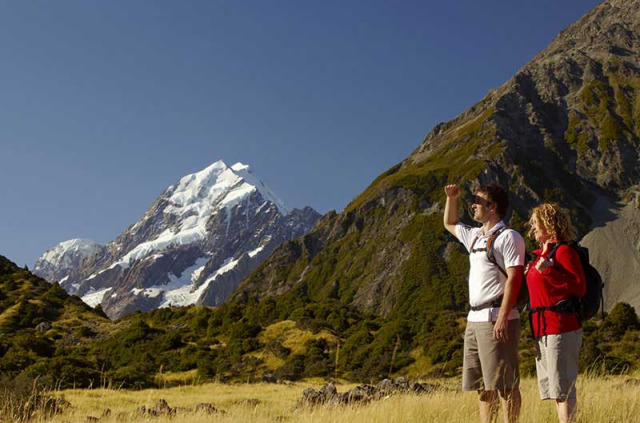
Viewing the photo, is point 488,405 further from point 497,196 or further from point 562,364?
point 497,196

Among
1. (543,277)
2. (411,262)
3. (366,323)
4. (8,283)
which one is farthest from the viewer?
(411,262)

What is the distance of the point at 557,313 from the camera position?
5.38 m

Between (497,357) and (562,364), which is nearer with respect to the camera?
(562,364)

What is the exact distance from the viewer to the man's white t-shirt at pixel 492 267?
573 centimetres

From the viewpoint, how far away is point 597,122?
158875mm

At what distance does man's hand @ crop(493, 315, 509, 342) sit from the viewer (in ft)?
18.1

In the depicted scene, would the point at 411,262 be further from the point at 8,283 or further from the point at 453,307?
the point at 8,283

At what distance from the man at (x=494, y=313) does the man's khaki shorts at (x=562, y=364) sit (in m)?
0.37

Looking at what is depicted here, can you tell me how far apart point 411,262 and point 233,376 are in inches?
3501

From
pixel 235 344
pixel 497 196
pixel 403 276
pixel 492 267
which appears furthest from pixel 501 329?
pixel 403 276

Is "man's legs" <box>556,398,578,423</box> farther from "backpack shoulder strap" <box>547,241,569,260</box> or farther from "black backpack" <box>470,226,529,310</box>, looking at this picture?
"backpack shoulder strap" <box>547,241,569,260</box>

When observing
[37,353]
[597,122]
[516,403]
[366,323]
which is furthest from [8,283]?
[597,122]

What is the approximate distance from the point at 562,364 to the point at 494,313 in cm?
79

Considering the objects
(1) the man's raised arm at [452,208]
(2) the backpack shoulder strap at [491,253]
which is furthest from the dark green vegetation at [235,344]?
(2) the backpack shoulder strap at [491,253]
